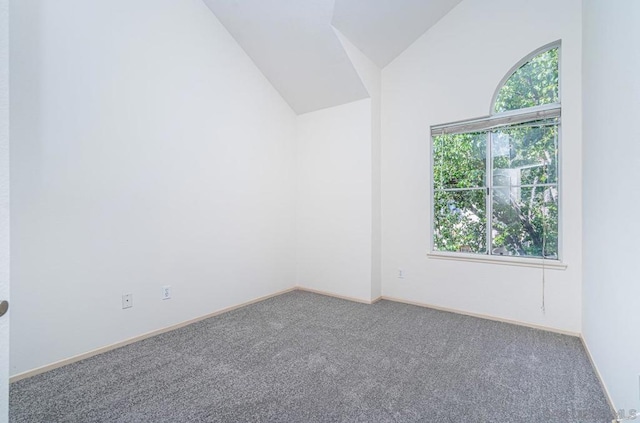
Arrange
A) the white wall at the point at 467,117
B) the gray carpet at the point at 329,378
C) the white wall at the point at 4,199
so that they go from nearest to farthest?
the white wall at the point at 4,199 < the gray carpet at the point at 329,378 < the white wall at the point at 467,117

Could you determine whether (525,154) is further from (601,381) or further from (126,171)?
(126,171)

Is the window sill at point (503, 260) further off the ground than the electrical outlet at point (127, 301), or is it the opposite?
the window sill at point (503, 260)

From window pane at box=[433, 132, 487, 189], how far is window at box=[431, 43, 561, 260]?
0.01 m

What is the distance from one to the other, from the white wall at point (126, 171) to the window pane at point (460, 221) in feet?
7.20

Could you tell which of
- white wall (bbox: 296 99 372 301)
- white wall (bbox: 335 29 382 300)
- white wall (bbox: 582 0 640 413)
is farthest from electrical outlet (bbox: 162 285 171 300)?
white wall (bbox: 582 0 640 413)

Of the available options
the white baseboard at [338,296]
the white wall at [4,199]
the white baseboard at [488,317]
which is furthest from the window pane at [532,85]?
the white wall at [4,199]

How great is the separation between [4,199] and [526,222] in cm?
369

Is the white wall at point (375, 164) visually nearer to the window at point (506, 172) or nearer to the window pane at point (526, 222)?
the window at point (506, 172)

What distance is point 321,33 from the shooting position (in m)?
3.09

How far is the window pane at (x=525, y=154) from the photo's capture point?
2863 millimetres

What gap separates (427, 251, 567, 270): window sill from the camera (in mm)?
2785

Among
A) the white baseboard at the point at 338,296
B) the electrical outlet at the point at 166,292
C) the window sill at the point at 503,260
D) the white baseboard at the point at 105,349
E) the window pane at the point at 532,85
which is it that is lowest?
the white baseboard at the point at 338,296

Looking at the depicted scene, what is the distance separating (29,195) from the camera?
6.61 feet

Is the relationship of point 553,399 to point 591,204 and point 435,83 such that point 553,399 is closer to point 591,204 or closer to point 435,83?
point 591,204
